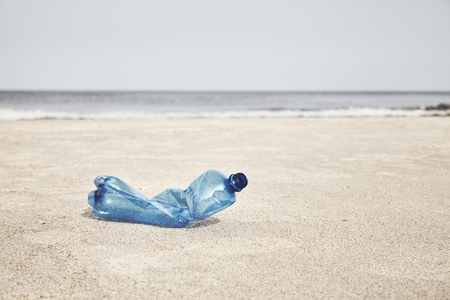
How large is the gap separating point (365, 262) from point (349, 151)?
369 centimetres

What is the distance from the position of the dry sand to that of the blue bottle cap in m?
0.29

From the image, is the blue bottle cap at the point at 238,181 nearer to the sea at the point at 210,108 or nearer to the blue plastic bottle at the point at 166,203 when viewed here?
the blue plastic bottle at the point at 166,203

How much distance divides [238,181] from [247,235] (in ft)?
1.06

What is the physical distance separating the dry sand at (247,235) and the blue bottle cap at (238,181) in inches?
11.3

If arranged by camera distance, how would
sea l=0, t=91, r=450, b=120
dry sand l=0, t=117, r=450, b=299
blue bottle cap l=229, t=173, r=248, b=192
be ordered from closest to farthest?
1. dry sand l=0, t=117, r=450, b=299
2. blue bottle cap l=229, t=173, r=248, b=192
3. sea l=0, t=91, r=450, b=120

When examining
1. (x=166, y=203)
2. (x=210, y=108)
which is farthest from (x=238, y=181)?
(x=210, y=108)

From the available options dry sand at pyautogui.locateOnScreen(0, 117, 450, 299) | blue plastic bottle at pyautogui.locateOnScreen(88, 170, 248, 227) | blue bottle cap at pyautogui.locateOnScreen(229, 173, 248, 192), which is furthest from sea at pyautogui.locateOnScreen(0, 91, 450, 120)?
blue bottle cap at pyautogui.locateOnScreen(229, 173, 248, 192)

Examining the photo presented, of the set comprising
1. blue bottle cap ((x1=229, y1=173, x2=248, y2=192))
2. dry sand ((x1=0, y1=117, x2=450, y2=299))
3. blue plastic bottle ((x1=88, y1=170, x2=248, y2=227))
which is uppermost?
blue bottle cap ((x1=229, y1=173, x2=248, y2=192))

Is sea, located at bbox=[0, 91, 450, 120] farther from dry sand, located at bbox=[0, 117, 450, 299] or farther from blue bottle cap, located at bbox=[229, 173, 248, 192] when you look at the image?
blue bottle cap, located at bbox=[229, 173, 248, 192]

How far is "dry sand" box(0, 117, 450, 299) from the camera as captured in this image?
4.93 ft

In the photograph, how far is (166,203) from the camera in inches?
91.3

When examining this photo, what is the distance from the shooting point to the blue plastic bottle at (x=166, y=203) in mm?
2199

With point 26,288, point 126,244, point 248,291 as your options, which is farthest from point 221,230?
point 26,288

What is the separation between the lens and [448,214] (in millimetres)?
2477
